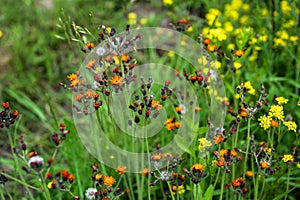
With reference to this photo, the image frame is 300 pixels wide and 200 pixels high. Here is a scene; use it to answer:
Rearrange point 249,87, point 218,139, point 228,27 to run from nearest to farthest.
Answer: point 218,139 → point 249,87 → point 228,27

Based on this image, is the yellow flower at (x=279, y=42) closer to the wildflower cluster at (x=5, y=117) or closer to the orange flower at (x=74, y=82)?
the orange flower at (x=74, y=82)

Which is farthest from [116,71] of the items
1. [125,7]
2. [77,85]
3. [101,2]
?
[101,2]

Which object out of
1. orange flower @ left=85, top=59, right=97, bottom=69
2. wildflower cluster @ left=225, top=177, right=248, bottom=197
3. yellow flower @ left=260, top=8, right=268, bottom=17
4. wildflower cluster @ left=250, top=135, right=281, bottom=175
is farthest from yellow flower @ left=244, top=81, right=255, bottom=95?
yellow flower @ left=260, top=8, right=268, bottom=17

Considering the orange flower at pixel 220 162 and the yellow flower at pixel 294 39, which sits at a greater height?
the yellow flower at pixel 294 39

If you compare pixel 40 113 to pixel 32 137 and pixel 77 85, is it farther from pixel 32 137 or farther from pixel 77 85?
pixel 77 85

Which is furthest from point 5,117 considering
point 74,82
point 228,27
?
point 228,27

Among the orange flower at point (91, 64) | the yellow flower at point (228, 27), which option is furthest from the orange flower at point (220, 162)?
the yellow flower at point (228, 27)

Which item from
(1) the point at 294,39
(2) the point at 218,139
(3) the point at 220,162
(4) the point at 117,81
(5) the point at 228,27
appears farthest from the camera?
(5) the point at 228,27

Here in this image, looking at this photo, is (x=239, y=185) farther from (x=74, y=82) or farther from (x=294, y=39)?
(x=294, y=39)

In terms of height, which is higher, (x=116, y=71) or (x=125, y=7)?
(x=125, y=7)

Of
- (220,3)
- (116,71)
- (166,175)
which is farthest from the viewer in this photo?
(220,3)

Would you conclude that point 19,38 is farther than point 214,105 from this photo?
Yes
